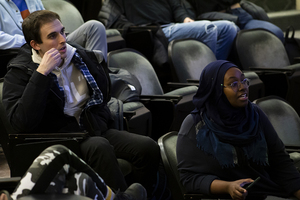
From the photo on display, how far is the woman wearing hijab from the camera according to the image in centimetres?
149

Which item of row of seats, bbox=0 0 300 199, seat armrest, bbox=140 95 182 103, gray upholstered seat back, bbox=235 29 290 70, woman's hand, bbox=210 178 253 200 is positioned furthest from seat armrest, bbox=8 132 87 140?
gray upholstered seat back, bbox=235 29 290 70

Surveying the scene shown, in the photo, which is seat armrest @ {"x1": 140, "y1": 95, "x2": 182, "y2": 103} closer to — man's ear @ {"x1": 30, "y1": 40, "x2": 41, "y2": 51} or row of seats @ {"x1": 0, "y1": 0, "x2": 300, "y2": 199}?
row of seats @ {"x1": 0, "y1": 0, "x2": 300, "y2": 199}

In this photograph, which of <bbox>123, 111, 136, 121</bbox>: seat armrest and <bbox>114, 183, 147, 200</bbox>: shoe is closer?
<bbox>114, 183, 147, 200</bbox>: shoe

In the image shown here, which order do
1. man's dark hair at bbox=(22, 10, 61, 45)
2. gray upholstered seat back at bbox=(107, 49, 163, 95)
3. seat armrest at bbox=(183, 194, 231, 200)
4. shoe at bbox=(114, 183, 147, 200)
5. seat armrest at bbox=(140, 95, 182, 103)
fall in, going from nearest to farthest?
shoe at bbox=(114, 183, 147, 200), seat armrest at bbox=(183, 194, 231, 200), man's dark hair at bbox=(22, 10, 61, 45), seat armrest at bbox=(140, 95, 182, 103), gray upholstered seat back at bbox=(107, 49, 163, 95)

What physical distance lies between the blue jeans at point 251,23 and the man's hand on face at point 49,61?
216cm

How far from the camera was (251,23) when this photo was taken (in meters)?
3.54

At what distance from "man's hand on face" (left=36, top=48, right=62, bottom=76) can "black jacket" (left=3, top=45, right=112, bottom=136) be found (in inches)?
0.9

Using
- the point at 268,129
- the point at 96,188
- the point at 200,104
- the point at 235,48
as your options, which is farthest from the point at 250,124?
the point at 235,48

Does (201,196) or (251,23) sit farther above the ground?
(201,196)

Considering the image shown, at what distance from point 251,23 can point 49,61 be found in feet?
7.40

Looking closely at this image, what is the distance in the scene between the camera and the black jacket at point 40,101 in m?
1.61

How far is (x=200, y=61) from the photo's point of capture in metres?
2.88

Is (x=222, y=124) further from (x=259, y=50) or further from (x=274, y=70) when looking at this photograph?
(x=259, y=50)

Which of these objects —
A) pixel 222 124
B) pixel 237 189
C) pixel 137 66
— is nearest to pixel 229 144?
pixel 222 124
